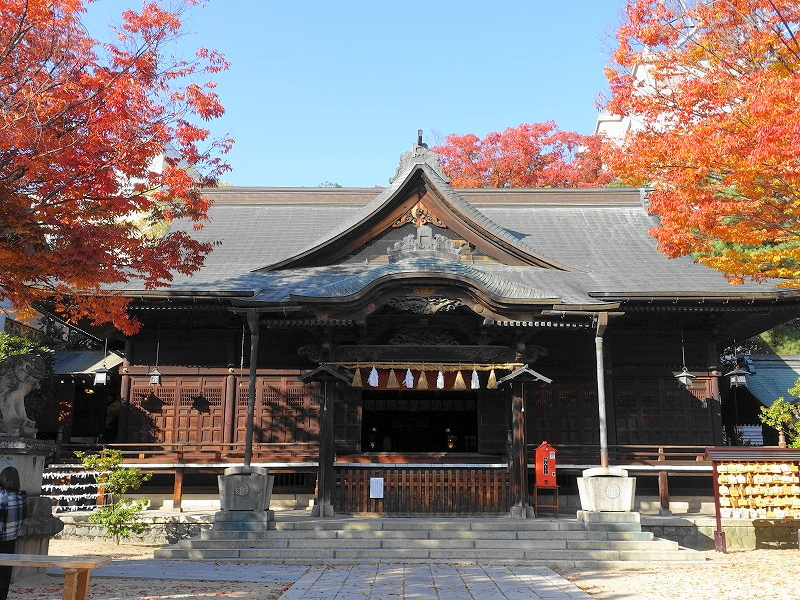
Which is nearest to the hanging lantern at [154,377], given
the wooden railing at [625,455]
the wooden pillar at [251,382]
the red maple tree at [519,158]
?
the wooden pillar at [251,382]

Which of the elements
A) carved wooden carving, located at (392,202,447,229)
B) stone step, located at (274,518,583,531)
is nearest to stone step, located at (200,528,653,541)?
stone step, located at (274,518,583,531)

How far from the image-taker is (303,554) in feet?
38.0

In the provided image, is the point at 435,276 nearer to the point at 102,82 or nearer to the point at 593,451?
the point at 593,451

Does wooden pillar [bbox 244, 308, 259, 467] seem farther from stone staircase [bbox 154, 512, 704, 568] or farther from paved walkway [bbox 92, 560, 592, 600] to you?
paved walkway [bbox 92, 560, 592, 600]

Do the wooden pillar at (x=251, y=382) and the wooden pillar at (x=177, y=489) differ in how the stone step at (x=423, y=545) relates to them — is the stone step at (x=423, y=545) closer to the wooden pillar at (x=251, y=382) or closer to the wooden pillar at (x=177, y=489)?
the wooden pillar at (x=251, y=382)

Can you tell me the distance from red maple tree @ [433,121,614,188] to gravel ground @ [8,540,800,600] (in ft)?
99.5

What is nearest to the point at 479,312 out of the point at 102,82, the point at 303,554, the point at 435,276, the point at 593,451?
the point at 435,276

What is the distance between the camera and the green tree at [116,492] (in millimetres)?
13148

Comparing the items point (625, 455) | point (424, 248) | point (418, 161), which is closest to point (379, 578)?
point (625, 455)

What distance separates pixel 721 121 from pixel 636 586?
27.2ft

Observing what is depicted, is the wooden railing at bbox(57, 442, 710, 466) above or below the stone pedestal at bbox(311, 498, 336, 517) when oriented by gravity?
above

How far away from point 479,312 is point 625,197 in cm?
1042

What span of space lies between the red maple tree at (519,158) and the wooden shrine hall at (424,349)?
814 inches

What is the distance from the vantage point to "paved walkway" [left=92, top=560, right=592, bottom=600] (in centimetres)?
840
